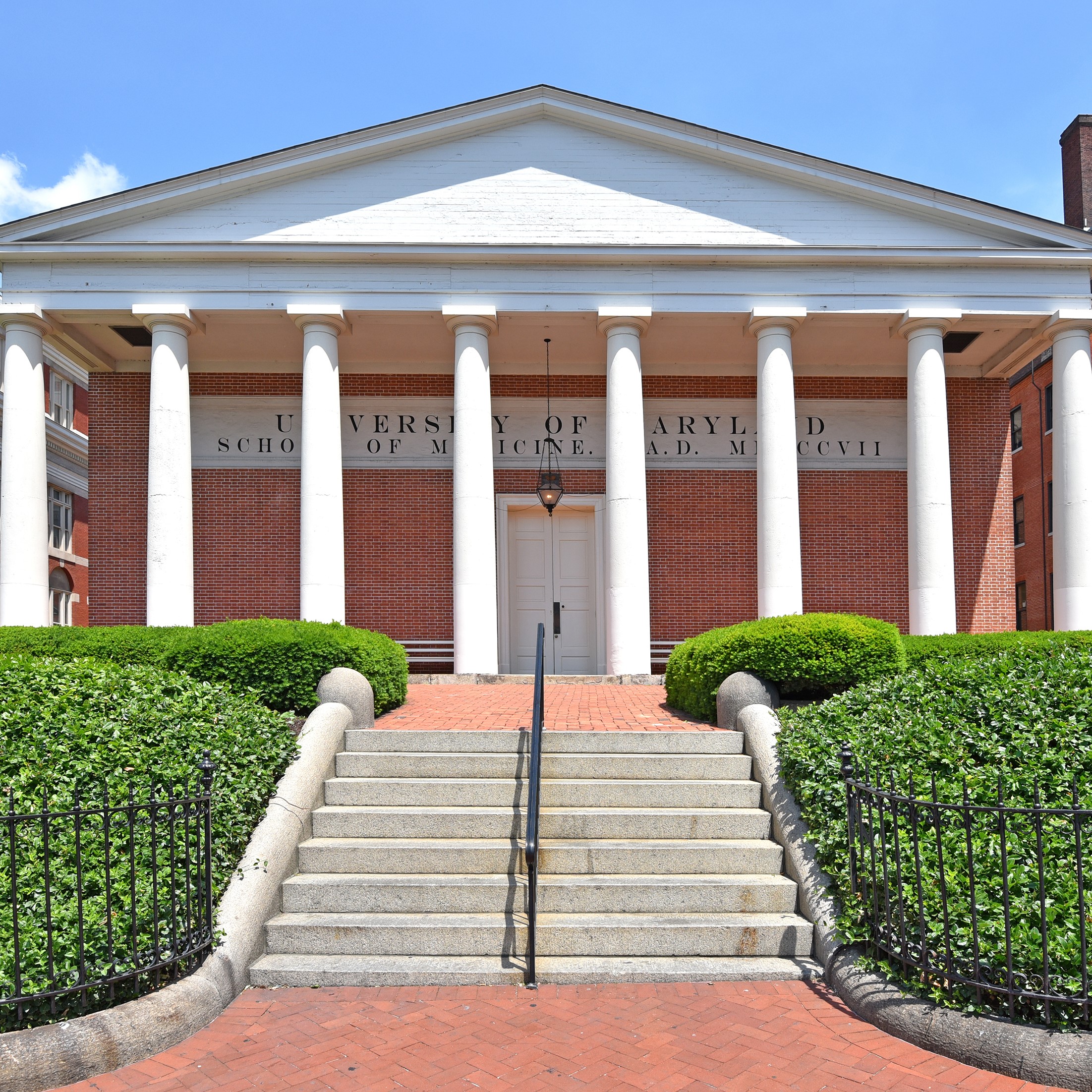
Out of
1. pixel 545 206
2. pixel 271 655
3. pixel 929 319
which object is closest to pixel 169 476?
pixel 271 655

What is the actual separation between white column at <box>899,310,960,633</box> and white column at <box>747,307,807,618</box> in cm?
178

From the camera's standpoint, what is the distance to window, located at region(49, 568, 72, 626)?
33.1 meters

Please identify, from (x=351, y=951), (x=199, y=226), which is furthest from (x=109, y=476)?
(x=351, y=951)

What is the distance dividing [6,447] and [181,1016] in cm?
1208

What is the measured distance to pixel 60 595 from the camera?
3359 centimetres

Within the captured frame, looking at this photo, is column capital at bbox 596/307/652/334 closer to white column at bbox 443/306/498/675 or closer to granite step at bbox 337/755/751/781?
white column at bbox 443/306/498/675

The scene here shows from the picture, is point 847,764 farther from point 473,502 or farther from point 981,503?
point 981,503

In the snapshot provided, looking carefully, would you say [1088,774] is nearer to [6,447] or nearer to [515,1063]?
[515,1063]

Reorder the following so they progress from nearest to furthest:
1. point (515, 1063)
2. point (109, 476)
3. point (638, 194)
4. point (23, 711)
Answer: point (515, 1063)
point (23, 711)
point (638, 194)
point (109, 476)

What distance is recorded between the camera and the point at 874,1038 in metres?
4.95

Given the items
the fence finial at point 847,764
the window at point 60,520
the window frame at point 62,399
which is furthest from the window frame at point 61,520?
the fence finial at point 847,764

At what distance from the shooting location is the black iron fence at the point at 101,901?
4750 mm

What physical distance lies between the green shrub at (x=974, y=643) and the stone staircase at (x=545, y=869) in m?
4.39

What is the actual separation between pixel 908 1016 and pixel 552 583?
13.1 meters
